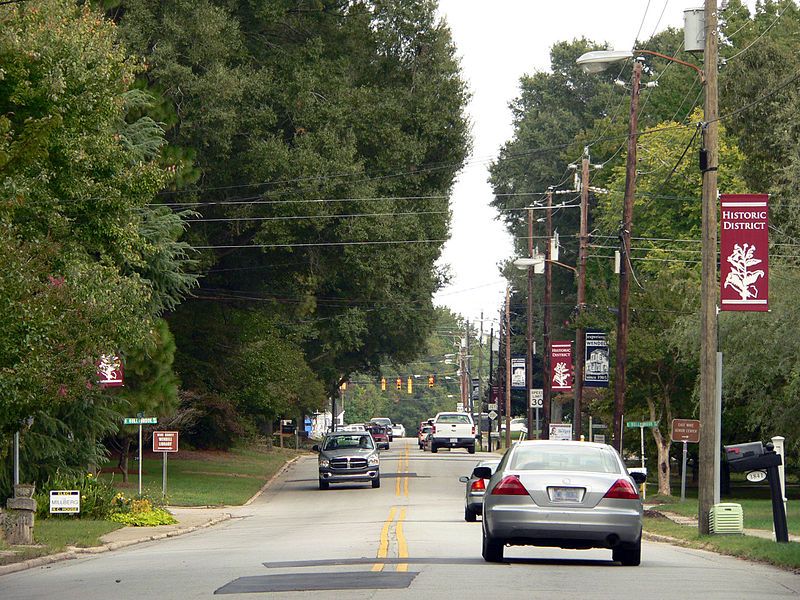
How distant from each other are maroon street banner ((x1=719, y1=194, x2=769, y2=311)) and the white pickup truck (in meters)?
48.8

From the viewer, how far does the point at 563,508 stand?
16656 millimetres

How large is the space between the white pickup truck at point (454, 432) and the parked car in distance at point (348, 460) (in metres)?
27.9

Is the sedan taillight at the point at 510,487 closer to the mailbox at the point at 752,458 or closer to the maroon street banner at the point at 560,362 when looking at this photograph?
the mailbox at the point at 752,458

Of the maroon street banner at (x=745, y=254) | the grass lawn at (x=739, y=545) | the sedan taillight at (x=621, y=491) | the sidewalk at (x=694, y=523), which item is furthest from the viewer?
the maroon street banner at (x=745, y=254)

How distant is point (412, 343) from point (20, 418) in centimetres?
4588

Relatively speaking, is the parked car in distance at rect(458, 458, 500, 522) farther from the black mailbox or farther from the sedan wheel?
the sedan wheel

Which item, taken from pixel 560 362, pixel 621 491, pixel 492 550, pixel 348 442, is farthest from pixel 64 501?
pixel 560 362

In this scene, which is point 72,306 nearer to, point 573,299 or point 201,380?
point 201,380

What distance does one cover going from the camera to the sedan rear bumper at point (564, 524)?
1661 centimetres

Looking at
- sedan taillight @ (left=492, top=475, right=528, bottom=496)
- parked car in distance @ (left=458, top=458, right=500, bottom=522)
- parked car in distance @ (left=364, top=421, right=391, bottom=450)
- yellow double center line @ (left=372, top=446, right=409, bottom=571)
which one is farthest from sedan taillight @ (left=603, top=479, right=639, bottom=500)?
parked car in distance @ (left=364, top=421, right=391, bottom=450)

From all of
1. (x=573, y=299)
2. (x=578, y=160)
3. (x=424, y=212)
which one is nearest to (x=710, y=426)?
(x=424, y=212)

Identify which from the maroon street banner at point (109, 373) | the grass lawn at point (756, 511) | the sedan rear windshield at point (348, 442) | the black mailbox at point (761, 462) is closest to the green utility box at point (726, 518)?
the grass lawn at point (756, 511)

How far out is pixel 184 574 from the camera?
17.0 metres

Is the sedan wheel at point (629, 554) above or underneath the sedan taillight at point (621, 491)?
underneath
